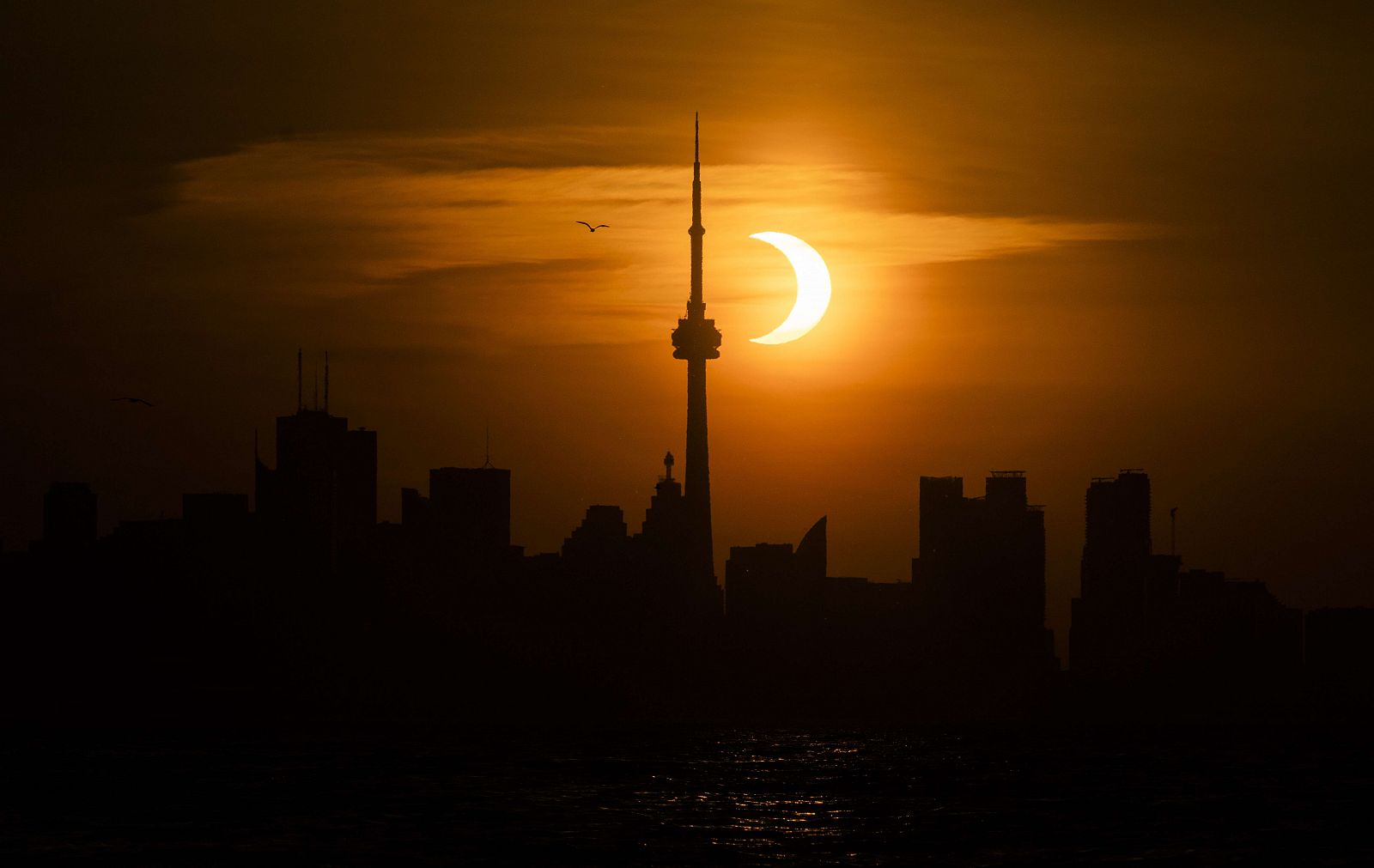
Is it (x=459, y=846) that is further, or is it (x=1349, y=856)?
(x=1349, y=856)

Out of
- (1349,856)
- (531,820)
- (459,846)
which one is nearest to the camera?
(459,846)

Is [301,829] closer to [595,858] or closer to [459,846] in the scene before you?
[459,846]

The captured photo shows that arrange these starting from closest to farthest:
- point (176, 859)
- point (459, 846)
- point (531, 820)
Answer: point (176, 859) < point (459, 846) < point (531, 820)

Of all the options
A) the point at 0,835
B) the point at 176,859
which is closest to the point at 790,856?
the point at 176,859

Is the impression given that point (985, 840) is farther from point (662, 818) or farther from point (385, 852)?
point (385, 852)

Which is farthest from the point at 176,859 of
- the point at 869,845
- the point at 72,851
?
the point at 869,845

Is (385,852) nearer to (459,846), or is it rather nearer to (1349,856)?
(459,846)

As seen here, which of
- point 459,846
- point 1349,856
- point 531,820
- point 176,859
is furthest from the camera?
point 531,820

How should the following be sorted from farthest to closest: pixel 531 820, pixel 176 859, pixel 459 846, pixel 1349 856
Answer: pixel 531 820, pixel 1349 856, pixel 459 846, pixel 176 859

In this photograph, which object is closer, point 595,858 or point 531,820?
point 595,858
